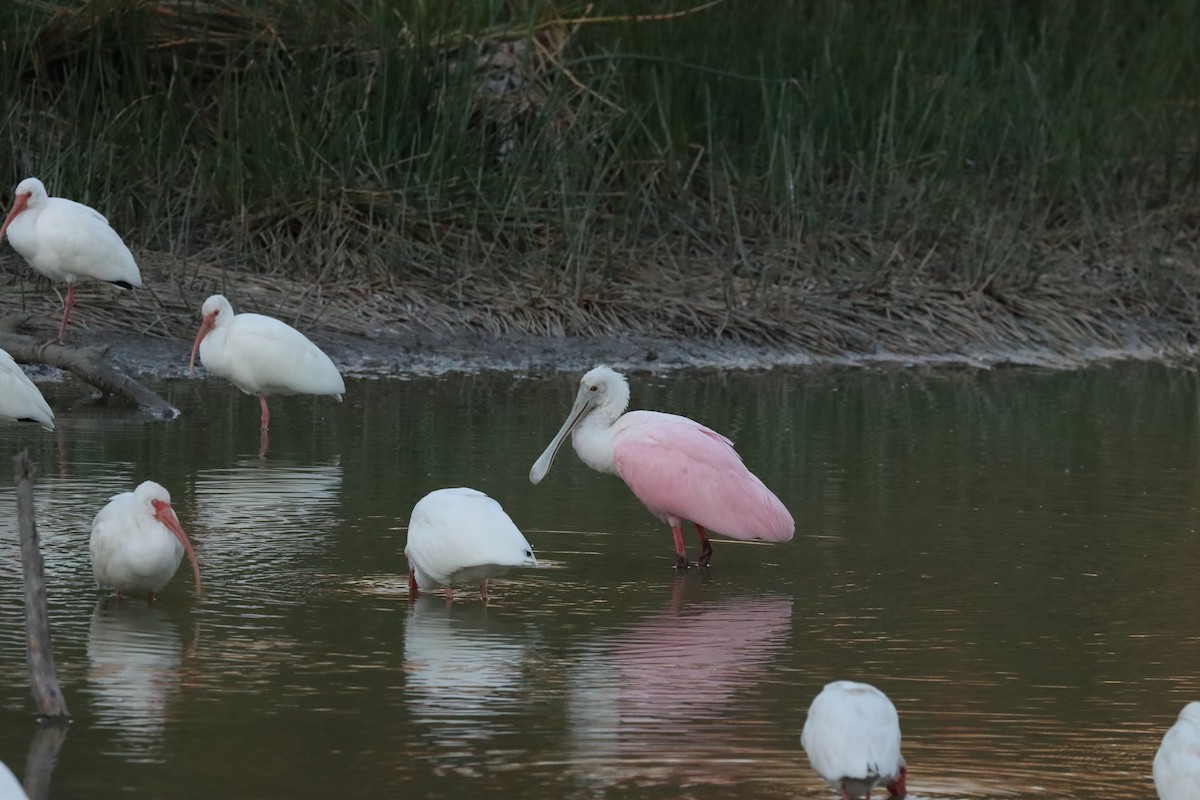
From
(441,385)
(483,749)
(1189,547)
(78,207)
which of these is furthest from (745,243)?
(483,749)

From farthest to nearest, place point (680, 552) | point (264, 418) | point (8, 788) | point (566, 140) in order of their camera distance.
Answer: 1. point (566, 140)
2. point (264, 418)
3. point (680, 552)
4. point (8, 788)

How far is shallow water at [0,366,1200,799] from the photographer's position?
14.5ft

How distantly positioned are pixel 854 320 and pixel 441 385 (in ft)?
10.4

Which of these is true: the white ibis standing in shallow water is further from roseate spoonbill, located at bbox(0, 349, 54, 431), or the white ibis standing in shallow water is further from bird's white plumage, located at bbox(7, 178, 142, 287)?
roseate spoonbill, located at bbox(0, 349, 54, 431)

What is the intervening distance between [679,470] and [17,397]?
283 centimetres

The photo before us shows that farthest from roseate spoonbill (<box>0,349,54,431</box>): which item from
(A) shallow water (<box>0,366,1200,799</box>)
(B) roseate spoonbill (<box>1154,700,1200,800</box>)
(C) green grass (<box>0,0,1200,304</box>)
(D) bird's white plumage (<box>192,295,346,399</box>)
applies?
(B) roseate spoonbill (<box>1154,700,1200,800</box>)

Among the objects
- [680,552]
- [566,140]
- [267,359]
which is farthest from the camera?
[566,140]

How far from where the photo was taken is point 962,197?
14016mm

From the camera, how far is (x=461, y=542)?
571cm

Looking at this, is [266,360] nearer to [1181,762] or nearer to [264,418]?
[264,418]

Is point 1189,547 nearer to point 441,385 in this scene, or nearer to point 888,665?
point 888,665

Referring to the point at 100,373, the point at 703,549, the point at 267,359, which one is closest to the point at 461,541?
the point at 703,549

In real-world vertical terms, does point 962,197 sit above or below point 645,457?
above

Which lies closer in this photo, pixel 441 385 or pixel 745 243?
pixel 441 385
